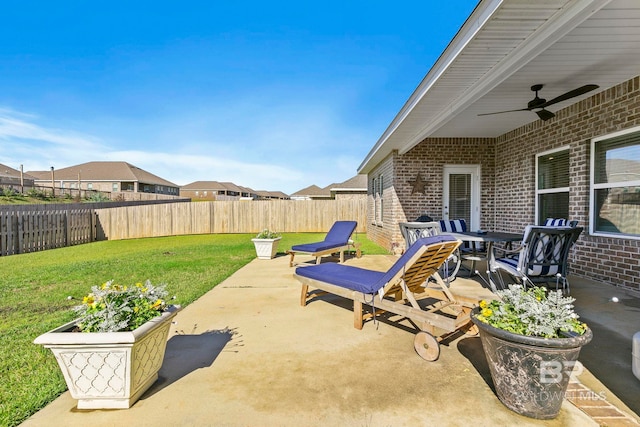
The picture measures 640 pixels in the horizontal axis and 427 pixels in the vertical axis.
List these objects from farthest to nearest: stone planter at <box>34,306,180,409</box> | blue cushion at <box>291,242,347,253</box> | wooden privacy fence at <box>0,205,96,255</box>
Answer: wooden privacy fence at <box>0,205,96,255</box> → blue cushion at <box>291,242,347,253</box> → stone planter at <box>34,306,180,409</box>

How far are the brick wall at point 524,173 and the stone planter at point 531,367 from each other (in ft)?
14.0

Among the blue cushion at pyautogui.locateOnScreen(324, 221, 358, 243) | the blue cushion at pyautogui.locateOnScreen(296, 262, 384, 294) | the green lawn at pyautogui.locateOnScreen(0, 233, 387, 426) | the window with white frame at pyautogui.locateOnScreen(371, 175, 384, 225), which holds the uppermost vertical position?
the window with white frame at pyautogui.locateOnScreen(371, 175, 384, 225)

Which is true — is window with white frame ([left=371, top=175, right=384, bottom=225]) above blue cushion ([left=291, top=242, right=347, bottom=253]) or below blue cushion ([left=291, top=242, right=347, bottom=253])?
above

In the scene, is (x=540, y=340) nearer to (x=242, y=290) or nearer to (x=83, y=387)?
(x=83, y=387)

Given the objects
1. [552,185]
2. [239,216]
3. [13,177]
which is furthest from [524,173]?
[13,177]

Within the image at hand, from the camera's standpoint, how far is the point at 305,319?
352 centimetres

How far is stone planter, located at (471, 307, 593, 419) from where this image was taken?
1625 millimetres

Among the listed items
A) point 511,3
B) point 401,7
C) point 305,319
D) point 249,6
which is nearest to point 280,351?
point 305,319

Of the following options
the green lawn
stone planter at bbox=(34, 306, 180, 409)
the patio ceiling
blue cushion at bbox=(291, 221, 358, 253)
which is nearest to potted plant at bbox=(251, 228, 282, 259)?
the green lawn

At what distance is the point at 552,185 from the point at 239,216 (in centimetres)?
1379

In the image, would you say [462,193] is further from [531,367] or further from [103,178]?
A: [103,178]

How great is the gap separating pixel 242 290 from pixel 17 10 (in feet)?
33.5

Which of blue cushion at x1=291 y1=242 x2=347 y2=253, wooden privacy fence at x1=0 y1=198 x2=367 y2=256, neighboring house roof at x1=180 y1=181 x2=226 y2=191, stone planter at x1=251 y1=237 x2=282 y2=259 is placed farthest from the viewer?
neighboring house roof at x1=180 y1=181 x2=226 y2=191

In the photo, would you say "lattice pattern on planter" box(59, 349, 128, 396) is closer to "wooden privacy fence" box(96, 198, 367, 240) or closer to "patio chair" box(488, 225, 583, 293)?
"patio chair" box(488, 225, 583, 293)
